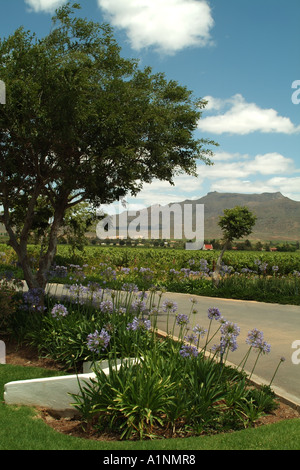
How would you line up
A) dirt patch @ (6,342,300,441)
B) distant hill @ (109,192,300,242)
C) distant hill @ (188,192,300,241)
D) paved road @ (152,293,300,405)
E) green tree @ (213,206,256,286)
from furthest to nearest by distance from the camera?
distant hill @ (188,192,300,241) < distant hill @ (109,192,300,242) < green tree @ (213,206,256,286) < paved road @ (152,293,300,405) < dirt patch @ (6,342,300,441)

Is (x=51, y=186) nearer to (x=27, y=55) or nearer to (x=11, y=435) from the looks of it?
(x=27, y=55)

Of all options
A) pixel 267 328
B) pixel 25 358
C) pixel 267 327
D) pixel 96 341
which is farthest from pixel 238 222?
pixel 96 341

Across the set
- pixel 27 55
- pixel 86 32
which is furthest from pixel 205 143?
pixel 27 55

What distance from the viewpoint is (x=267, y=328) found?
30.3 ft

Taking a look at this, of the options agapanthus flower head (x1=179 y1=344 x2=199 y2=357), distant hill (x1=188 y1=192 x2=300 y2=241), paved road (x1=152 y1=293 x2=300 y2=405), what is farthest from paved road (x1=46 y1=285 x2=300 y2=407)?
distant hill (x1=188 y1=192 x2=300 y2=241)

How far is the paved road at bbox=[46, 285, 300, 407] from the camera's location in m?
6.05

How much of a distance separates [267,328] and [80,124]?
589cm

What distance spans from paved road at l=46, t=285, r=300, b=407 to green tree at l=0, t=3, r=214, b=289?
2782mm

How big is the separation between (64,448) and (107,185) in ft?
20.9

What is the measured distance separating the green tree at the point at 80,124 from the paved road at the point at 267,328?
2.78m

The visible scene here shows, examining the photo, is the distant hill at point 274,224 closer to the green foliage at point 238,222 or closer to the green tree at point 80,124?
the green foliage at point 238,222

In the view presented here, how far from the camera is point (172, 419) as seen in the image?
15.3 feet

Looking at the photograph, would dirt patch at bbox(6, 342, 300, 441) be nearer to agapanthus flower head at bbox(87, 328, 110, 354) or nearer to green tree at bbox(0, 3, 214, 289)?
agapanthus flower head at bbox(87, 328, 110, 354)

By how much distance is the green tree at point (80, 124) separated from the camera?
816 cm
